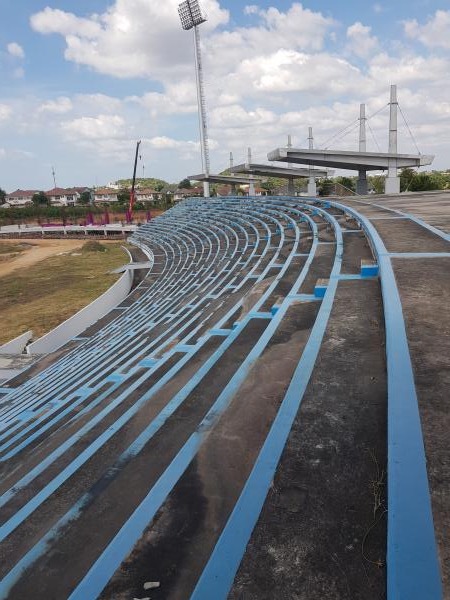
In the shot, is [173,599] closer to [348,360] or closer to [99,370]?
[348,360]

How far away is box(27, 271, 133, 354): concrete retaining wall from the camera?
62.3ft

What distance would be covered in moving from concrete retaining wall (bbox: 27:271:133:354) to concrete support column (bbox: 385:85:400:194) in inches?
837

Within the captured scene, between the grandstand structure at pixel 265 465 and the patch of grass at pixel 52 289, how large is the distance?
55.1ft

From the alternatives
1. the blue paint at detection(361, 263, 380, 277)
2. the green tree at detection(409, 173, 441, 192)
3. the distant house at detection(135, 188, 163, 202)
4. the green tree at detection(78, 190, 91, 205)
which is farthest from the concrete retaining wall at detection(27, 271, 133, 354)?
the green tree at detection(78, 190, 91, 205)

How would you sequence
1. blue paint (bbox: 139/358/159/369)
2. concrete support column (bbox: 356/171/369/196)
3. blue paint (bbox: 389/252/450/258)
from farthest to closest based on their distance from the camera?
concrete support column (bbox: 356/171/369/196) < blue paint (bbox: 139/358/159/369) < blue paint (bbox: 389/252/450/258)

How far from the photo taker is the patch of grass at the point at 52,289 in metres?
25.0

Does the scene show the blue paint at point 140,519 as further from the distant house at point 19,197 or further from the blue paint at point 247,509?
the distant house at point 19,197

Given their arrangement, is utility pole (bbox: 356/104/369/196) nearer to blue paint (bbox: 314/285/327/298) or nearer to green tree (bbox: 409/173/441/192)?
green tree (bbox: 409/173/441/192)

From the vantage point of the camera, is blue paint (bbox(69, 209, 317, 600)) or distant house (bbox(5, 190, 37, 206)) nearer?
blue paint (bbox(69, 209, 317, 600))

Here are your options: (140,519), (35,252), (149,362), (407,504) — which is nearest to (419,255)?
(149,362)

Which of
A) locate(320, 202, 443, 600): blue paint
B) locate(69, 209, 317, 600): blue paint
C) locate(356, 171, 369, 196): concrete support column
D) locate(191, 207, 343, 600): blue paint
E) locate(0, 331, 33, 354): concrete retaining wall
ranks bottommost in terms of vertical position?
locate(0, 331, 33, 354): concrete retaining wall

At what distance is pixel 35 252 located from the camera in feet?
187

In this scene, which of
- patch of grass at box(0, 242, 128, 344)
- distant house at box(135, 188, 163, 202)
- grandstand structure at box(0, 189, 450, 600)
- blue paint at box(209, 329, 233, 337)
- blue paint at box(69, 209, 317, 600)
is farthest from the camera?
distant house at box(135, 188, 163, 202)

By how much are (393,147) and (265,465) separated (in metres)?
34.3
